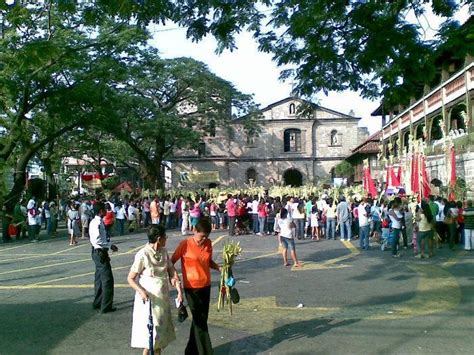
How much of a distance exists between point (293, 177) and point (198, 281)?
5203 centimetres

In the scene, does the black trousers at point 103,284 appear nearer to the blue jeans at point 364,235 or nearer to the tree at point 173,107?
the blue jeans at point 364,235

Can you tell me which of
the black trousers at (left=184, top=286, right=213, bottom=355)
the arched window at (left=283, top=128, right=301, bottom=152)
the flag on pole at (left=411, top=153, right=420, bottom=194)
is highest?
the arched window at (left=283, top=128, right=301, bottom=152)

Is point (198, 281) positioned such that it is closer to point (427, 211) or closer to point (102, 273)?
point (102, 273)

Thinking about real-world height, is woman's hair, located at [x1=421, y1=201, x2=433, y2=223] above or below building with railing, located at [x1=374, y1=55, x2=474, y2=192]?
below

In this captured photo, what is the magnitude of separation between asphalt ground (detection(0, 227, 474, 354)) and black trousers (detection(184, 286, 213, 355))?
1.87 feet

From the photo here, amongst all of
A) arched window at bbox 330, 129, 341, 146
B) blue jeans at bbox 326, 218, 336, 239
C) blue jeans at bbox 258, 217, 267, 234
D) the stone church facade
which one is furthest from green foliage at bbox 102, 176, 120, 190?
blue jeans at bbox 326, 218, 336, 239

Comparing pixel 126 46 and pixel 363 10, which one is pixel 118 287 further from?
pixel 126 46

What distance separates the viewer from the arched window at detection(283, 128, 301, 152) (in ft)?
187

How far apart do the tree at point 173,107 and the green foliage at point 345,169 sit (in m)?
13.1

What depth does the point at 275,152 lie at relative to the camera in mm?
56750

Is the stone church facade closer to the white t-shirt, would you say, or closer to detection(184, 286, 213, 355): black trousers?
the white t-shirt

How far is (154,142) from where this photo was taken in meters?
39.3

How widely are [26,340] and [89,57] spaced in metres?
17.5

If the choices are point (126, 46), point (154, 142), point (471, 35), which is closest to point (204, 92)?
point (154, 142)
